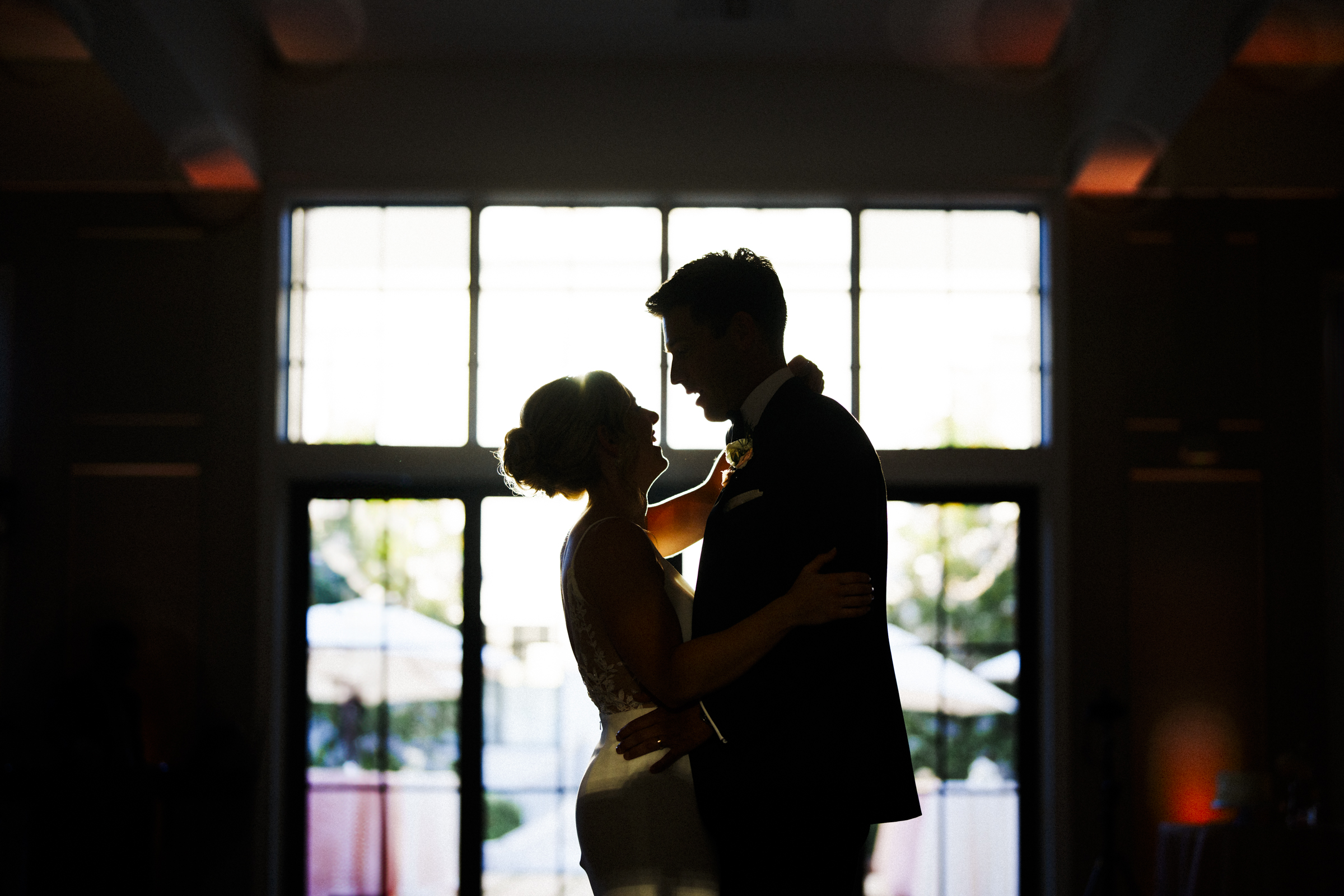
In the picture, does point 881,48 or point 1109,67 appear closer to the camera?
point 1109,67

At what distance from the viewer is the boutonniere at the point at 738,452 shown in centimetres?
168

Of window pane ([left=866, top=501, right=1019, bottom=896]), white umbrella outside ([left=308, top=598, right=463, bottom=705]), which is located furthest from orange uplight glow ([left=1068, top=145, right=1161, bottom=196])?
white umbrella outside ([left=308, top=598, right=463, bottom=705])

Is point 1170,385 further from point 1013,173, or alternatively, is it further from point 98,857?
point 98,857

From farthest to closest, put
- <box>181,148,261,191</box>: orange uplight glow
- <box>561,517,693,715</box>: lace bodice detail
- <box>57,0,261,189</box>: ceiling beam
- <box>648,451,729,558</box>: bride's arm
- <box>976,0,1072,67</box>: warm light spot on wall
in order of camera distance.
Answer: <box>181,148,261,191</box>: orange uplight glow
<box>976,0,1072,67</box>: warm light spot on wall
<box>57,0,261,189</box>: ceiling beam
<box>648,451,729,558</box>: bride's arm
<box>561,517,693,715</box>: lace bodice detail

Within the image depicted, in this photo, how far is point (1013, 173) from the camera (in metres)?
5.06

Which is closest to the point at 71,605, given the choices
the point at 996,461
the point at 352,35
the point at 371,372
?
the point at 371,372

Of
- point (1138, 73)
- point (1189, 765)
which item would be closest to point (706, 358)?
point (1138, 73)

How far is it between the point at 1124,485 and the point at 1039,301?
90cm

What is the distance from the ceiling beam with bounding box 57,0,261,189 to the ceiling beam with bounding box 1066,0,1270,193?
3.46 m

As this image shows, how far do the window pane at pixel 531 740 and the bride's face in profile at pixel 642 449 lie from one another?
2938 millimetres

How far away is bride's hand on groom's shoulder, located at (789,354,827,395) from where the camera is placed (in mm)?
1762

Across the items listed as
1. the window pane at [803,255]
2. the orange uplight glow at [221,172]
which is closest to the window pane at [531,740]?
the window pane at [803,255]

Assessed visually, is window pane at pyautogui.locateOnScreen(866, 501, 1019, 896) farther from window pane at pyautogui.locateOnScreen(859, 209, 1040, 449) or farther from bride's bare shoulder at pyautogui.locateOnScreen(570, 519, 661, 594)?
bride's bare shoulder at pyautogui.locateOnScreen(570, 519, 661, 594)

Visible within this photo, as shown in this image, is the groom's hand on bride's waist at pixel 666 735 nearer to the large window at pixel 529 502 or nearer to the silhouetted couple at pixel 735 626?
the silhouetted couple at pixel 735 626
